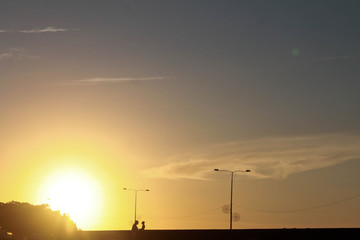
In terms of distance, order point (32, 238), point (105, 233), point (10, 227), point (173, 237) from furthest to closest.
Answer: point (10, 227) < point (32, 238) < point (105, 233) < point (173, 237)

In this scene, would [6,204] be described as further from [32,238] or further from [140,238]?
[140,238]

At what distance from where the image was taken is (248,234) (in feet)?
228

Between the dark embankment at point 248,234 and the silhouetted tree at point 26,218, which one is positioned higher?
the silhouetted tree at point 26,218

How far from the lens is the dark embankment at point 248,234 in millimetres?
63312

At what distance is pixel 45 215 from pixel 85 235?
100m

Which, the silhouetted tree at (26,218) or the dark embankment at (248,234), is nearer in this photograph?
the dark embankment at (248,234)

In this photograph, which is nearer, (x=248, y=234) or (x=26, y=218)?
(x=248, y=234)

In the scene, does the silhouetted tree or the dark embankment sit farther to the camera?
the silhouetted tree

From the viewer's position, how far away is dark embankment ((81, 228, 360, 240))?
63312 millimetres

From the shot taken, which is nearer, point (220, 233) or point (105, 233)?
point (220, 233)

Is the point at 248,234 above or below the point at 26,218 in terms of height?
below

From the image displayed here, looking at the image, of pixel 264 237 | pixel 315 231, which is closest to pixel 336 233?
pixel 315 231

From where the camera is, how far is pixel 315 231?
6347 cm

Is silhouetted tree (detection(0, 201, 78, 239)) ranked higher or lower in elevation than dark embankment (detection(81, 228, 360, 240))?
higher
